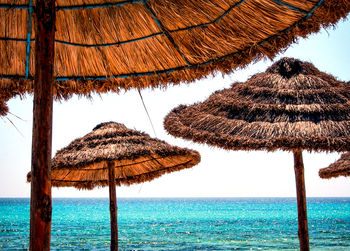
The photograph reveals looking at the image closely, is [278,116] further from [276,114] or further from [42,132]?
[42,132]

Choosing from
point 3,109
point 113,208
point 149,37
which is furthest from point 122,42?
point 113,208

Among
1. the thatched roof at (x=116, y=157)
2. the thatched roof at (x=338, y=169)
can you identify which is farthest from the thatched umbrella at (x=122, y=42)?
the thatched roof at (x=338, y=169)

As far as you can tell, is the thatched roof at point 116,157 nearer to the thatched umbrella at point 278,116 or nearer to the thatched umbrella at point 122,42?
the thatched umbrella at point 278,116

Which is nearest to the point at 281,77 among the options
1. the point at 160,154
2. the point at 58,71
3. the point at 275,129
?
the point at 275,129

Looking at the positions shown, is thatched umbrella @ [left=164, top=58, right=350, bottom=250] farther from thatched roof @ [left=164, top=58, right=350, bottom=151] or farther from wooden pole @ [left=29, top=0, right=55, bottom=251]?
wooden pole @ [left=29, top=0, right=55, bottom=251]

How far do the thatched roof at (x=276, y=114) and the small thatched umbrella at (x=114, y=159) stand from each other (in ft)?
3.21

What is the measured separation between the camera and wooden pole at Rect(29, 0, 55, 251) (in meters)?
1.83

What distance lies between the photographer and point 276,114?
163 inches

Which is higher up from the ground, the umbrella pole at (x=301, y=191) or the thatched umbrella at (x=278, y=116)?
the thatched umbrella at (x=278, y=116)

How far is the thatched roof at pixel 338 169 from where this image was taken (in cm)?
766

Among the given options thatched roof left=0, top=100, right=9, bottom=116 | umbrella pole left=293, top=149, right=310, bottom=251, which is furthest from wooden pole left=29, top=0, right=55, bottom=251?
umbrella pole left=293, top=149, right=310, bottom=251

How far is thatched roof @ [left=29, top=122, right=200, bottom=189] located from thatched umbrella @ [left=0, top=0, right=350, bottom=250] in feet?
8.86

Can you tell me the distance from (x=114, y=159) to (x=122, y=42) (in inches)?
120

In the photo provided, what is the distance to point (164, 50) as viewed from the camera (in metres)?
2.64
